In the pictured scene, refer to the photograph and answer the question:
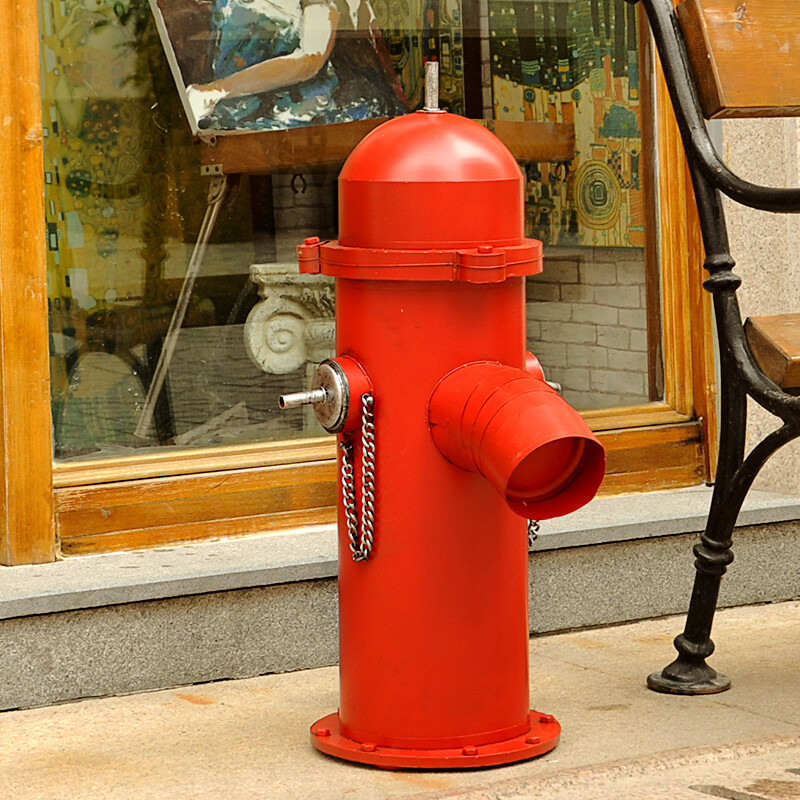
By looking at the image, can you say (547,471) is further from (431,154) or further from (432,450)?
(431,154)

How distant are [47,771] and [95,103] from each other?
1640mm

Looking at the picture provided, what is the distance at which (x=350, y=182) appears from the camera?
2666 mm

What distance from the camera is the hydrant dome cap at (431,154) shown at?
2586 millimetres

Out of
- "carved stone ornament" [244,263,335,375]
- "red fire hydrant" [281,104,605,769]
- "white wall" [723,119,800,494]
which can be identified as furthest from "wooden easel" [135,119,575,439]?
"red fire hydrant" [281,104,605,769]

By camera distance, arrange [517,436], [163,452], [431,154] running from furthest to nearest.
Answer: [163,452]
[431,154]
[517,436]

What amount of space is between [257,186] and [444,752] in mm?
1724

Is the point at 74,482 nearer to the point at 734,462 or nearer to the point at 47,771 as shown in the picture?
the point at 47,771

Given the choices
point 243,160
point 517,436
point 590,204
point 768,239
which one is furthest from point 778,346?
point 243,160

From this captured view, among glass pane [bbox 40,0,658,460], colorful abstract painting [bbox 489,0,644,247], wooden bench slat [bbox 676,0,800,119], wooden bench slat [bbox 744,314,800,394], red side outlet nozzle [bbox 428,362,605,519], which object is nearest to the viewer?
red side outlet nozzle [bbox 428,362,605,519]

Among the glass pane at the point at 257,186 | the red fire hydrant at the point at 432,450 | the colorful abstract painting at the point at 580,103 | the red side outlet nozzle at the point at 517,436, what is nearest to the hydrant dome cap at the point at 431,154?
the red fire hydrant at the point at 432,450

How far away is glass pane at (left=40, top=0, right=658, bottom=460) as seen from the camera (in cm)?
367

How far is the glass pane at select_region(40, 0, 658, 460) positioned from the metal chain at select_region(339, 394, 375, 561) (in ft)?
3.73

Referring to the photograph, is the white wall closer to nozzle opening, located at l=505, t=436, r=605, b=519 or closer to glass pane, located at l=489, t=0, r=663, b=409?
glass pane, located at l=489, t=0, r=663, b=409

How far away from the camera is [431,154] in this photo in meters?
2.59
